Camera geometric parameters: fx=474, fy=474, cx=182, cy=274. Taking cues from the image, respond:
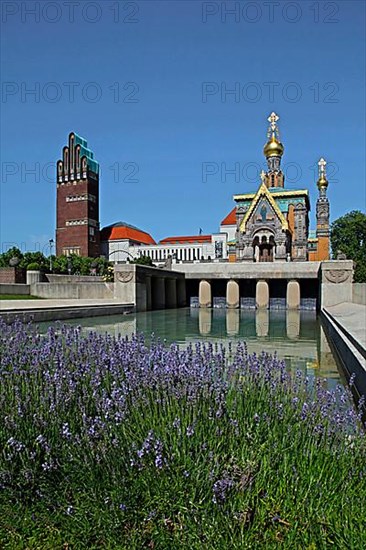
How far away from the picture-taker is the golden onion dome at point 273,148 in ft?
218

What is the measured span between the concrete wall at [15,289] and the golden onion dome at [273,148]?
46.6m

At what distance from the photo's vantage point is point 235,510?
2.40 meters

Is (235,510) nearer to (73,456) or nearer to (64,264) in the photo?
(73,456)

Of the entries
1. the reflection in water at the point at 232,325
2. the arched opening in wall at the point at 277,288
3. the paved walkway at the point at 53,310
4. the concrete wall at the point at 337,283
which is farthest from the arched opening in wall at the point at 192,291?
the reflection in water at the point at 232,325

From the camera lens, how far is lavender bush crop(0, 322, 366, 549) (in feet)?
7.77

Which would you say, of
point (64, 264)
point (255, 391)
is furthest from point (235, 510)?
point (64, 264)

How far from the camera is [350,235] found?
6506 centimetres

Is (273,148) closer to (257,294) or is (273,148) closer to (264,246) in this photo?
(264,246)

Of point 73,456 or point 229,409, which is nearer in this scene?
point 73,456

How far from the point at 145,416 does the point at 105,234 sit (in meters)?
87.0

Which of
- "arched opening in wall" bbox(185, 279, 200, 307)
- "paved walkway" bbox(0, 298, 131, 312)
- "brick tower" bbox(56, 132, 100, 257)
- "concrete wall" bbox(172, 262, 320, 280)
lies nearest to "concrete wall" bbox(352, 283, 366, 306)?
"concrete wall" bbox(172, 262, 320, 280)

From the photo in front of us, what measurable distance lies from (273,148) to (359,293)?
44282 millimetres

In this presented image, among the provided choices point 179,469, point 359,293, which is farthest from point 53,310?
point 179,469

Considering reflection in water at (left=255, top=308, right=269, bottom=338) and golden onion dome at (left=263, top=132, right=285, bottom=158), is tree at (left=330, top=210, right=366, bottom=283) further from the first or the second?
reflection in water at (left=255, top=308, right=269, bottom=338)
